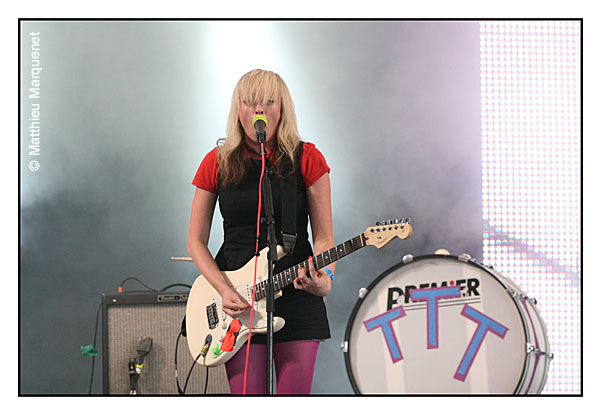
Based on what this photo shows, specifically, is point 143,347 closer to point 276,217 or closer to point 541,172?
point 276,217

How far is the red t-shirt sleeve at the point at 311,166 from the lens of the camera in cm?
244

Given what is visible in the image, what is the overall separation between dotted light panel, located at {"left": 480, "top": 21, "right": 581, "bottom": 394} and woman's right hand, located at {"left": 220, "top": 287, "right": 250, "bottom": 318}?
1540 millimetres

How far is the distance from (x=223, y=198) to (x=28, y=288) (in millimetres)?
1879

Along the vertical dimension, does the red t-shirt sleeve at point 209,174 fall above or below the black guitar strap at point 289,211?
above

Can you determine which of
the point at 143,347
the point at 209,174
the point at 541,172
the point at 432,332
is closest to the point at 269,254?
the point at 209,174

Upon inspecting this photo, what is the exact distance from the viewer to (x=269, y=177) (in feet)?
7.84

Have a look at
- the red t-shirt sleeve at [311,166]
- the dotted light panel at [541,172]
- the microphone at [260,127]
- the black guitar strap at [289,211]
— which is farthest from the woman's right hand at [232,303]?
the dotted light panel at [541,172]

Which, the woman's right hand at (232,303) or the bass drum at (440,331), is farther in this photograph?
the bass drum at (440,331)

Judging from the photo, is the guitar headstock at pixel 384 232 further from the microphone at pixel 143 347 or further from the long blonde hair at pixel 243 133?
the microphone at pixel 143 347

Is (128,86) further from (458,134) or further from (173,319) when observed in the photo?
(458,134)

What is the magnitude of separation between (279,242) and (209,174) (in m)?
0.38

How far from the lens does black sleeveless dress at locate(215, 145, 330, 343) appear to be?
2.36 m

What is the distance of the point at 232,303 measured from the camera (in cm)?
247

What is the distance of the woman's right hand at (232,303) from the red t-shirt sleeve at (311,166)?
1.64ft
